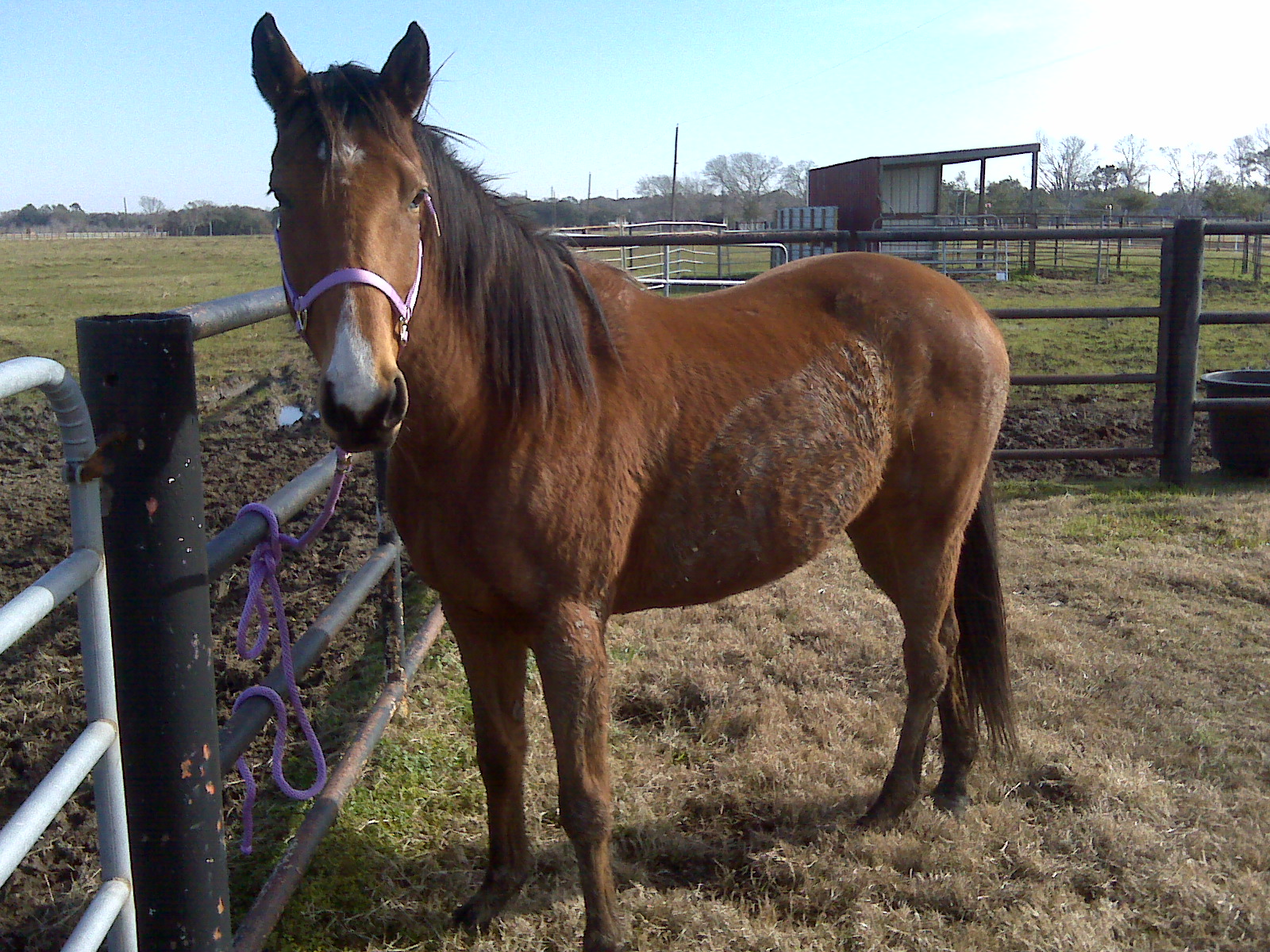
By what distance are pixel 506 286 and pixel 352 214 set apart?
496 millimetres

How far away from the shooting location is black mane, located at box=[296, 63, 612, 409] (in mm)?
1930

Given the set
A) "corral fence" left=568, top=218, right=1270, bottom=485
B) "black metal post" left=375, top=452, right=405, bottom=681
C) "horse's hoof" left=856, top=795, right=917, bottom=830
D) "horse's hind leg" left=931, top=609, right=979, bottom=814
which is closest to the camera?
"horse's hoof" left=856, top=795, right=917, bottom=830

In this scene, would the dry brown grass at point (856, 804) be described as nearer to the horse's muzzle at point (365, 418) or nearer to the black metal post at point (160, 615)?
the black metal post at point (160, 615)

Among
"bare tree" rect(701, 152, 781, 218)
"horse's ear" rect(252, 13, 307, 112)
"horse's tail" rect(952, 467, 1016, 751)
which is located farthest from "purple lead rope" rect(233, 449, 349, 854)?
"bare tree" rect(701, 152, 781, 218)

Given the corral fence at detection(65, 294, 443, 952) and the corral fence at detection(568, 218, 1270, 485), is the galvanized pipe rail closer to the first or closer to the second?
the corral fence at detection(65, 294, 443, 952)

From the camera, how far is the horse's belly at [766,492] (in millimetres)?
2314

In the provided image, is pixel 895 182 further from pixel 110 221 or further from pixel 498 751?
pixel 110 221

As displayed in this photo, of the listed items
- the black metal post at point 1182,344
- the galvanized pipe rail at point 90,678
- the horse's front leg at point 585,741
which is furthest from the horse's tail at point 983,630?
the black metal post at point 1182,344

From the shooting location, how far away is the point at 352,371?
57.6 inches

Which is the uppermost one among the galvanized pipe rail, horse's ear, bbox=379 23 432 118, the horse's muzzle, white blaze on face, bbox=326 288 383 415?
horse's ear, bbox=379 23 432 118

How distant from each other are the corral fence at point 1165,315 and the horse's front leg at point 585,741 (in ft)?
13.0

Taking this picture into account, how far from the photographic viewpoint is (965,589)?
Answer: 305 centimetres

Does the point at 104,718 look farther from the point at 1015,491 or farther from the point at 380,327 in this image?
the point at 1015,491

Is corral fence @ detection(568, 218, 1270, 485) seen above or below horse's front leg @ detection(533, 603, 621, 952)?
above
